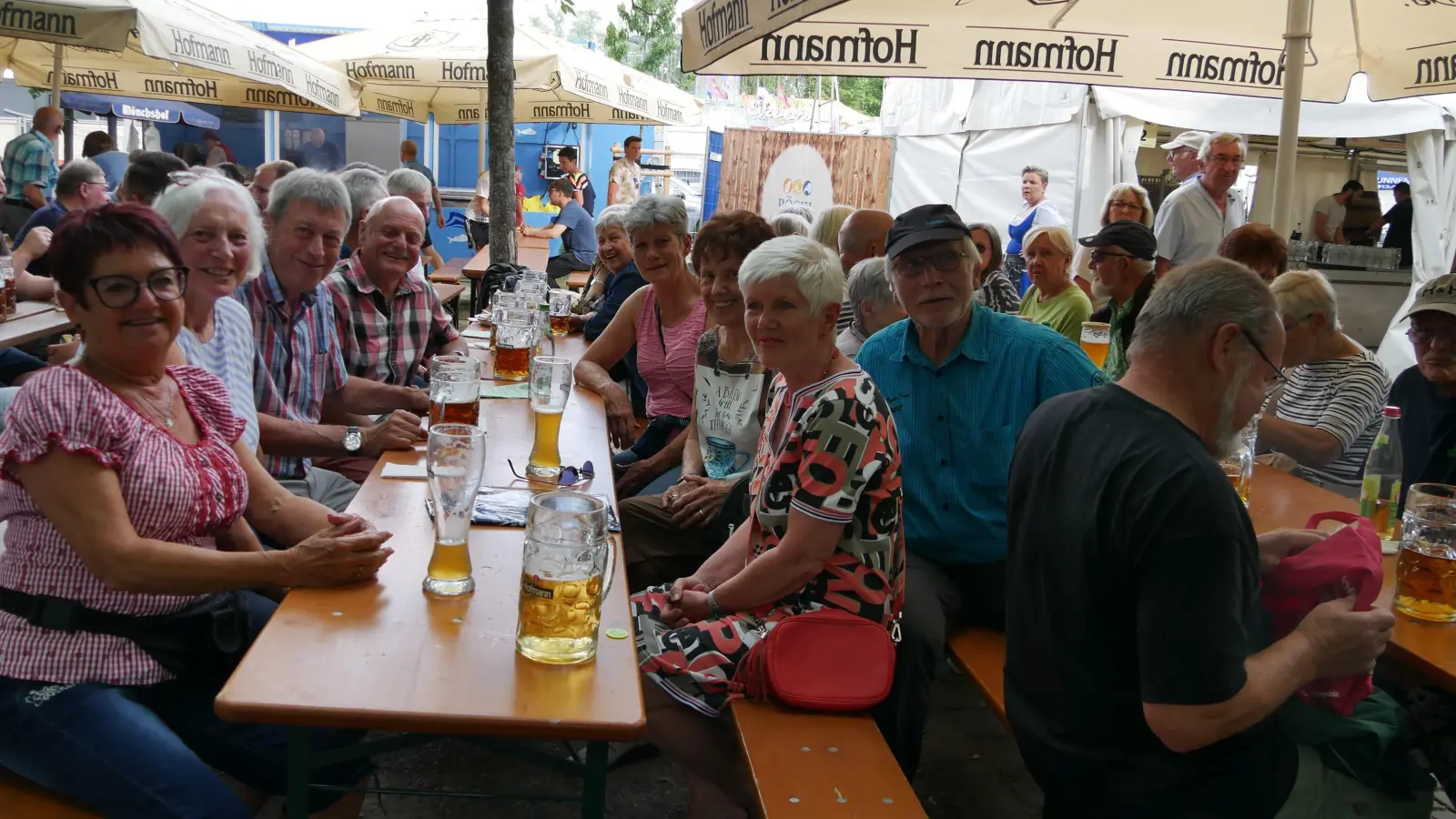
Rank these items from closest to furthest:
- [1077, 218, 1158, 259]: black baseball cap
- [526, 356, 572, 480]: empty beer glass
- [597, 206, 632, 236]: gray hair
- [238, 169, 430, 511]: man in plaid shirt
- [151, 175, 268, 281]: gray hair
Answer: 1. [526, 356, 572, 480]: empty beer glass
2. [151, 175, 268, 281]: gray hair
3. [238, 169, 430, 511]: man in plaid shirt
4. [1077, 218, 1158, 259]: black baseball cap
5. [597, 206, 632, 236]: gray hair

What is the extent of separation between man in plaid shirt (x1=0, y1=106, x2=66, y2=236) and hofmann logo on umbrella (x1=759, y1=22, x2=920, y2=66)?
666 centimetres

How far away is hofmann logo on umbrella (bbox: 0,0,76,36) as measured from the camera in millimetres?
6242

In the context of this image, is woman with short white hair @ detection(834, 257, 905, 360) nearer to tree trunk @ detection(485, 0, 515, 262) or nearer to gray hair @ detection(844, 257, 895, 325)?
gray hair @ detection(844, 257, 895, 325)

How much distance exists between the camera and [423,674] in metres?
1.61

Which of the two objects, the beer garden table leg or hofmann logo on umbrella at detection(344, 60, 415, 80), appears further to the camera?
hofmann logo on umbrella at detection(344, 60, 415, 80)

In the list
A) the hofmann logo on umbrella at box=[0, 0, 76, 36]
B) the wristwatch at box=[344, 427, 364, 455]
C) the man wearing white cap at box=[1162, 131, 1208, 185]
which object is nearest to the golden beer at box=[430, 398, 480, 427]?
the wristwatch at box=[344, 427, 364, 455]

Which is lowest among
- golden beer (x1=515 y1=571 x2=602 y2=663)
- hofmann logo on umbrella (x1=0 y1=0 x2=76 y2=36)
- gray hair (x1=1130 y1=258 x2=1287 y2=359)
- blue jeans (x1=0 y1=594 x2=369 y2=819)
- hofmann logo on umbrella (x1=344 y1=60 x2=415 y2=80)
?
blue jeans (x1=0 y1=594 x2=369 y2=819)

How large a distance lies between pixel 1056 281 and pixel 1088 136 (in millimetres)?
5293

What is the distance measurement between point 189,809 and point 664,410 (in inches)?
103

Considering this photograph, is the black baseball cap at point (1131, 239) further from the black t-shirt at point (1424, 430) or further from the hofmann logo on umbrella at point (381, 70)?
the hofmann logo on umbrella at point (381, 70)

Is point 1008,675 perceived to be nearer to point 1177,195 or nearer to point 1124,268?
point 1124,268

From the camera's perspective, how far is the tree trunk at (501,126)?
21.7 feet

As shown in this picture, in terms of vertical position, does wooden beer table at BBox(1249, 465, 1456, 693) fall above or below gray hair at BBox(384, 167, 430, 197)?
below

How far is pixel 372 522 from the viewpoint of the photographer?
2.25 meters
